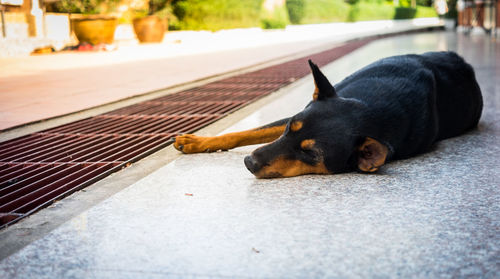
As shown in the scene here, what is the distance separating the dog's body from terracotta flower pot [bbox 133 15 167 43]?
14.9 m

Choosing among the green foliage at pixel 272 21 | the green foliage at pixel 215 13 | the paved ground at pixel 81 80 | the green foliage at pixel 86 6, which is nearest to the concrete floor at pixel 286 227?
the paved ground at pixel 81 80

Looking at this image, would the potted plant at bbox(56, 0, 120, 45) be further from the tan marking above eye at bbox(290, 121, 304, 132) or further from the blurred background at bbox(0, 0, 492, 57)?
the tan marking above eye at bbox(290, 121, 304, 132)

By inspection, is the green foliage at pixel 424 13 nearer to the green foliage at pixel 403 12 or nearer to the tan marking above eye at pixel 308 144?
the green foliage at pixel 403 12

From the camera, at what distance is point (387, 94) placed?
8.77ft

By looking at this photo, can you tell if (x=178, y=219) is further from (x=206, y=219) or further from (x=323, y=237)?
(x=323, y=237)

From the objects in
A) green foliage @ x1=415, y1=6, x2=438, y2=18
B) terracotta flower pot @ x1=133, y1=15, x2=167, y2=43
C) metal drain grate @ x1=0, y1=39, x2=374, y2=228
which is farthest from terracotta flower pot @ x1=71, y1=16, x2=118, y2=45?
green foliage @ x1=415, y1=6, x2=438, y2=18

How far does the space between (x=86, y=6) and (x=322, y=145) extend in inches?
621

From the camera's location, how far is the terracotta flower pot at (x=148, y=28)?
56.7 ft

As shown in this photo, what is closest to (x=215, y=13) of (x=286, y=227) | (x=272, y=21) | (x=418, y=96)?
(x=272, y=21)

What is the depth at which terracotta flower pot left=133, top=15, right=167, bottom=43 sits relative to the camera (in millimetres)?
17297

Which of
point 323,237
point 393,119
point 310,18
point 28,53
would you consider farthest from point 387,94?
point 310,18

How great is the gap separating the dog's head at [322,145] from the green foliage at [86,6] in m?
13.8

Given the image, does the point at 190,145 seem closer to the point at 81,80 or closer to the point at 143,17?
the point at 81,80

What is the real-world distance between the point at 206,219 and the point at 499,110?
9.91 ft
